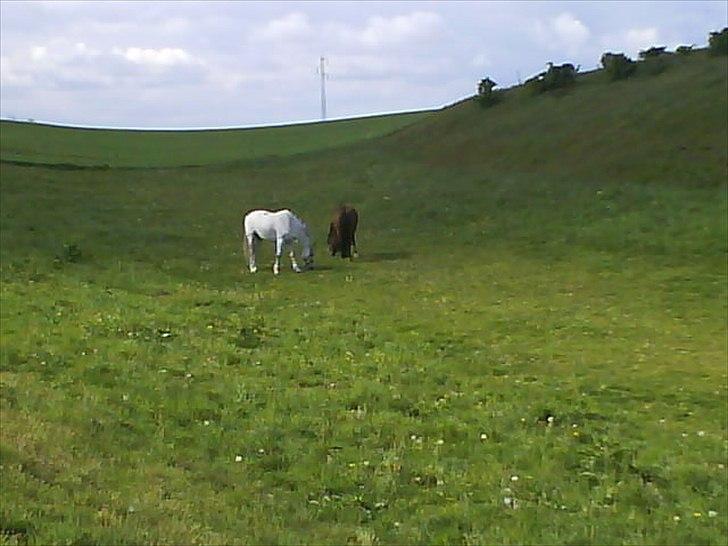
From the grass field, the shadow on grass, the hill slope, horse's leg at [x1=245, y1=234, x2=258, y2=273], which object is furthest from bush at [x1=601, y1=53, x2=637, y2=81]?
horse's leg at [x1=245, y1=234, x2=258, y2=273]

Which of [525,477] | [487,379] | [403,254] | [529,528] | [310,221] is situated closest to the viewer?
[529,528]

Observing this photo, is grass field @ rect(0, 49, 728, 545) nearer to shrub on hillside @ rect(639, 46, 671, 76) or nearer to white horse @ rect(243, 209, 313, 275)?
white horse @ rect(243, 209, 313, 275)

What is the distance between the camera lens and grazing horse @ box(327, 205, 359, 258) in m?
28.3

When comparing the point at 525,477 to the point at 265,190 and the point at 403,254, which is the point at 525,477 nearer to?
the point at 403,254

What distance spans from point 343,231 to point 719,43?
104ft

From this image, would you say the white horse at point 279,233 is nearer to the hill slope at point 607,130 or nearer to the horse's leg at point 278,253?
the horse's leg at point 278,253

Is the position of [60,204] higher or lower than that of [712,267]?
higher

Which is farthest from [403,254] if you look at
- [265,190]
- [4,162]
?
[4,162]

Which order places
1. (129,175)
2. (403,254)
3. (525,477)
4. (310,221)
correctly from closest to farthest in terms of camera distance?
(525,477), (403,254), (310,221), (129,175)

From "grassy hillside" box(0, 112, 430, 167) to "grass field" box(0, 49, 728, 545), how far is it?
27.8 meters

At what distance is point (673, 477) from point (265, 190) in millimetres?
38001

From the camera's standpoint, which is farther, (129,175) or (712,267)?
(129,175)

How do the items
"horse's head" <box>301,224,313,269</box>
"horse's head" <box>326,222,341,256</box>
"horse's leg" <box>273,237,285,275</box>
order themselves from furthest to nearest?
"horse's head" <box>326,222,341,256</box> < "horse's head" <box>301,224,313,269</box> < "horse's leg" <box>273,237,285,275</box>

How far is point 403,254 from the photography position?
29.6m
